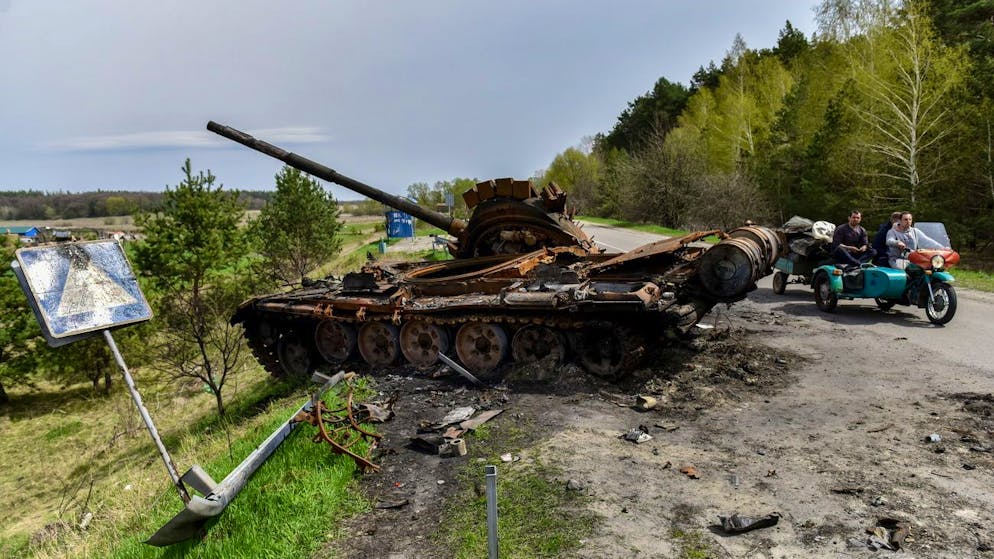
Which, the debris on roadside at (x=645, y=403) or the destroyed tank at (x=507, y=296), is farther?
the destroyed tank at (x=507, y=296)

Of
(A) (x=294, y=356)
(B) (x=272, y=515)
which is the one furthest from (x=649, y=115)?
(B) (x=272, y=515)

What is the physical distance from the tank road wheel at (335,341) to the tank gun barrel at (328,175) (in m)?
2.67

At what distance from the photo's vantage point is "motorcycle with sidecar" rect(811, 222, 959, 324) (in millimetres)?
9938

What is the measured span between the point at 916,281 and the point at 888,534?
307 inches

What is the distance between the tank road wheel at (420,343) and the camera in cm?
955

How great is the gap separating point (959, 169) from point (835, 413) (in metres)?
21.1

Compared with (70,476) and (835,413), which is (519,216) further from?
(70,476)

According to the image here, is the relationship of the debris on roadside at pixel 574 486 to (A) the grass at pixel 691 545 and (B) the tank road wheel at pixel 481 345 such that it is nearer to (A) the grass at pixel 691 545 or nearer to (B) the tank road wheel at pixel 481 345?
(A) the grass at pixel 691 545

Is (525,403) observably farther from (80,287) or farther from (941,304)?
(941,304)

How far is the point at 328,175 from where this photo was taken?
11938mm

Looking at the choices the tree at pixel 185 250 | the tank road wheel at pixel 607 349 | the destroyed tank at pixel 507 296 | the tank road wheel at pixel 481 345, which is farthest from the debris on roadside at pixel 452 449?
the tree at pixel 185 250

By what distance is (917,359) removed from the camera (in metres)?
8.27

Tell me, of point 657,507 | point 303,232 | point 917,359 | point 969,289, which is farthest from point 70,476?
point 969,289

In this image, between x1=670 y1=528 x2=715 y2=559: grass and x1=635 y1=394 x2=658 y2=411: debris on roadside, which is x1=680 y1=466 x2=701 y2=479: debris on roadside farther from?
x1=635 y1=394 x2=658 y2=411: debris on roadside
